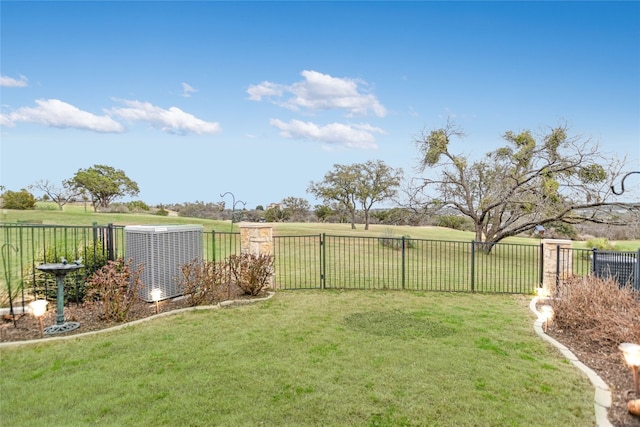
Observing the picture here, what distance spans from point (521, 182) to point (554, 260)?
9234 mm

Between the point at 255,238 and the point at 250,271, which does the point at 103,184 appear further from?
the point at 250,271

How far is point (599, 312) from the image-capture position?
4.74m

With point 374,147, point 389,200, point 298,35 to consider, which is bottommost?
point 389,200

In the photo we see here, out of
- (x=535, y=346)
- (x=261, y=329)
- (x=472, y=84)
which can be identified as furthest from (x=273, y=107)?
(x=535, y=346)

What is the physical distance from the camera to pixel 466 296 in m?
8.20

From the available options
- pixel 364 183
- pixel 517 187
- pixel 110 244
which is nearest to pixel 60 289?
pixel 110 244

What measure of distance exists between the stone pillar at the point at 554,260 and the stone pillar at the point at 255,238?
684cm

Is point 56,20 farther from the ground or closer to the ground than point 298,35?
closer to the ground

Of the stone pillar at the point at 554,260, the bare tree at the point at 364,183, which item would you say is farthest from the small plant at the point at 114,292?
the bare tree at the point at 364,183

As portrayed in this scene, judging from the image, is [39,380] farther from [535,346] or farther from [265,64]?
[265,64]

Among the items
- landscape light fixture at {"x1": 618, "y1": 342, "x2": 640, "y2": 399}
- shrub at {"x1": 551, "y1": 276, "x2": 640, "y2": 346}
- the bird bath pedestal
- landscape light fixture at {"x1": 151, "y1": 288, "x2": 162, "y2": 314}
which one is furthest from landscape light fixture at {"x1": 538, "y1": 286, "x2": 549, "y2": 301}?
the bird bath pedestal

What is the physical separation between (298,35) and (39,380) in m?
11.4

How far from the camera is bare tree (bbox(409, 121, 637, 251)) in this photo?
1548 centimetres

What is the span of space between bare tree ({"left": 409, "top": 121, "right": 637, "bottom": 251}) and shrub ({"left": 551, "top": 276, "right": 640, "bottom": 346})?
11.5 m
